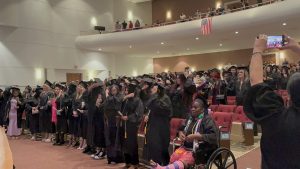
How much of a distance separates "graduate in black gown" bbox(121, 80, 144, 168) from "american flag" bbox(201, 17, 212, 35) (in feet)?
36.9

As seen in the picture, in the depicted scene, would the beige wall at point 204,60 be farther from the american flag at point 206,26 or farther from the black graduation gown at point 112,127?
the black graduation gown at point 112,127

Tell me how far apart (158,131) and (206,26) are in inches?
486

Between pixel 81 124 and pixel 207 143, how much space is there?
15.2ft

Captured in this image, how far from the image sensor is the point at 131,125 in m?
6.15

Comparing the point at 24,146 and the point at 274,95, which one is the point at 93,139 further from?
the point at 274,95

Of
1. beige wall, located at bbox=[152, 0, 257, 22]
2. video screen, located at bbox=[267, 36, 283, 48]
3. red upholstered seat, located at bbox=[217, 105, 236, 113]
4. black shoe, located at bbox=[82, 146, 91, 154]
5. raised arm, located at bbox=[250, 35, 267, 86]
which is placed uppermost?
beige wall, located at bbox=[152, 0, 257, 22]

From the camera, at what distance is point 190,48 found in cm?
2291

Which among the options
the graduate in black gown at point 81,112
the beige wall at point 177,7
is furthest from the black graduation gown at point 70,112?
the beige wall at point 177,7

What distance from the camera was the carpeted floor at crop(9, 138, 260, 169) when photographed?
6.17 metres

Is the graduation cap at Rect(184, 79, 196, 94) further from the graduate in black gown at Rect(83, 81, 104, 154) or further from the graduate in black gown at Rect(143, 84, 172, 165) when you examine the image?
the graduate in black gown at Rect(83, 81, 104, 154)

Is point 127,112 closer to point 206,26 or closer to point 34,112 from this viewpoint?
point 34,112

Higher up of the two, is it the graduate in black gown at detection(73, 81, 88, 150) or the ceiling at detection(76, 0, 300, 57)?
the ceiling at detection(76, 0, 300, 57)

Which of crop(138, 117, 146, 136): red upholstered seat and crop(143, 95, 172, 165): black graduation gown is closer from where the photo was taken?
crop(143, 95, 172, 165): black graduation gown

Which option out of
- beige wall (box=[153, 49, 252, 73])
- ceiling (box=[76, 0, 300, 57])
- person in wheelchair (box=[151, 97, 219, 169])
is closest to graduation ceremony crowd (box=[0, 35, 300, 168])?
person in wheelchair (box=[151, 97, 219, 169])
